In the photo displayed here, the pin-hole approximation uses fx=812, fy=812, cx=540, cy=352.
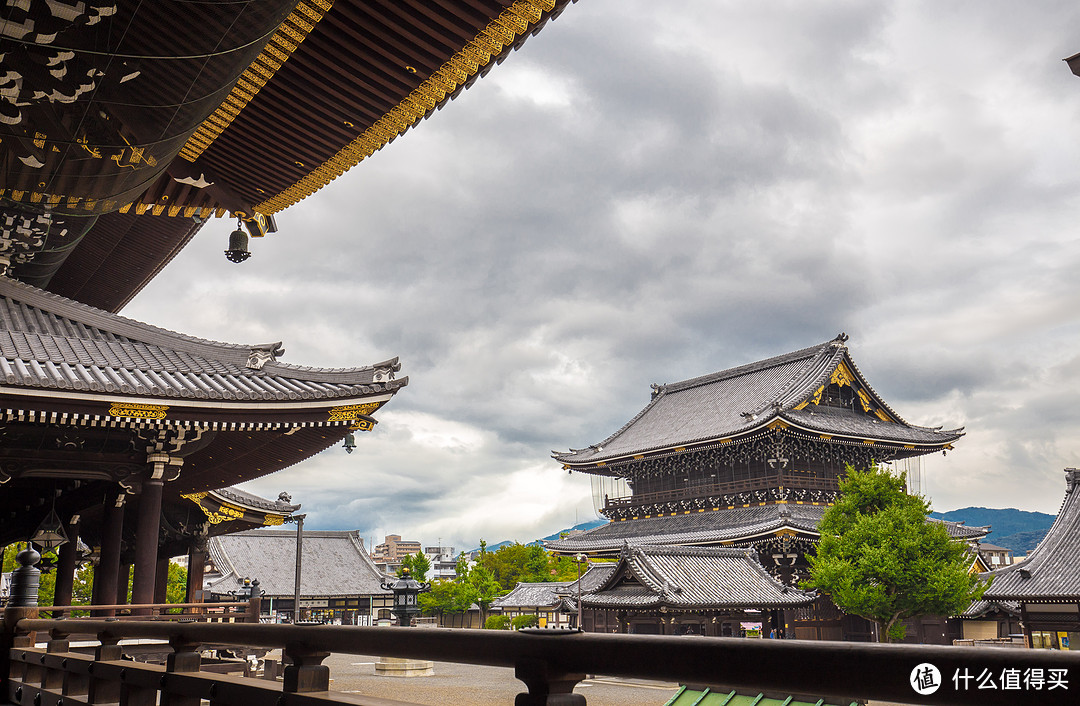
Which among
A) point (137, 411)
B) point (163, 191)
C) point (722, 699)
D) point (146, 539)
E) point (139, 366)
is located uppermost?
point (163, 191)

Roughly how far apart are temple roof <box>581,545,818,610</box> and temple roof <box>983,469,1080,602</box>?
5.44 meters

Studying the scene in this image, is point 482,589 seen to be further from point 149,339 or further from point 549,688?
point 549,688

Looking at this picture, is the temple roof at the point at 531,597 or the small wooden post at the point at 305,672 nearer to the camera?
the small wooden post at the point at 305,672

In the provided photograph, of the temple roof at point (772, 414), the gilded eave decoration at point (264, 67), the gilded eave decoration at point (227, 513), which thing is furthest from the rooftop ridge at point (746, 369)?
the gilded eave decoration at point (264, 67)

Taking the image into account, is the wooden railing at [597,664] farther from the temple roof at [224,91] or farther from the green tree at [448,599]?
the green tree at [448,599]

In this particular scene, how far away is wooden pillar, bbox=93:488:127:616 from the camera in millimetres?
10844

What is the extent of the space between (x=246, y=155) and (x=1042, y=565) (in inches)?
996

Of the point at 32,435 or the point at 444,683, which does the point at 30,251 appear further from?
the point at 444,683

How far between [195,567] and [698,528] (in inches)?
720

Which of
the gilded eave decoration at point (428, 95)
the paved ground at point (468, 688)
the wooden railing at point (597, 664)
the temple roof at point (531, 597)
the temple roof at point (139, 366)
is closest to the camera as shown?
the wooden railing at point (597, 664)

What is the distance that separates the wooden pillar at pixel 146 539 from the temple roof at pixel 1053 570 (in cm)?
2183

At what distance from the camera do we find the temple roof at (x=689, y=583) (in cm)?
2342

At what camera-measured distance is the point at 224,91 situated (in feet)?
12.1

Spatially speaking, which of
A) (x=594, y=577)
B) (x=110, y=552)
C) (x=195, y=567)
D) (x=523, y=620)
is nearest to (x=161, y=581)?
(x=195, y=567)
